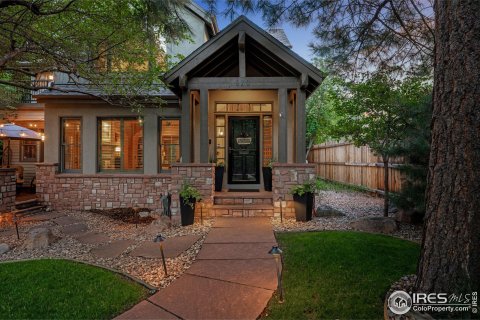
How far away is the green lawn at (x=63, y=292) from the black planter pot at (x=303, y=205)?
3777 millimetres

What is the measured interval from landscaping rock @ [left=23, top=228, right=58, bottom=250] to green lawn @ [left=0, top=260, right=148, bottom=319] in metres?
0.93

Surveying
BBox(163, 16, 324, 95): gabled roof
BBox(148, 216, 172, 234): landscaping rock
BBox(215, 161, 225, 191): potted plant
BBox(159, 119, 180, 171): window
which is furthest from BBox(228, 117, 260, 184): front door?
BBox(148, 216, 172, 234): landscaping rock

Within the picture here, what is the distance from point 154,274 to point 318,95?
16.6 m

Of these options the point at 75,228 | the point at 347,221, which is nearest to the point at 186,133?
the point at 75,228

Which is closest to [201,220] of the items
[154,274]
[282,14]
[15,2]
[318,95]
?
[154,274]

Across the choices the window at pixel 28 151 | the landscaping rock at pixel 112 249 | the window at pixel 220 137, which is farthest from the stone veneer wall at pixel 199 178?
the window at pixel 28 151

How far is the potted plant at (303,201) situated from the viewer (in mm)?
6113

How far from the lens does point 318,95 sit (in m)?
18.1

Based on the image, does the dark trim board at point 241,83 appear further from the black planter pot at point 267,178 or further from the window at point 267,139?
the black planter pot at point 267,178

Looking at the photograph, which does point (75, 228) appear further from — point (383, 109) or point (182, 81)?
point (383, 109)

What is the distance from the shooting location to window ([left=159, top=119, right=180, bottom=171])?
880cm

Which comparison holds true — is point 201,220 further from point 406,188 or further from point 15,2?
point 15,2

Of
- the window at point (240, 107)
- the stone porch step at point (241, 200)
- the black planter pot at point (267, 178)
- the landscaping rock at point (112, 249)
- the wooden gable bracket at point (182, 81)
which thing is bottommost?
the landscaping rock at point (112, 249)

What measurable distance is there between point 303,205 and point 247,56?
4240mm
